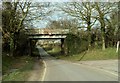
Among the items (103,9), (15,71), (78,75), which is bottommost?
(15,71)

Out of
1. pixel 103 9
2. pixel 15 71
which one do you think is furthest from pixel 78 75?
pixel 103 9

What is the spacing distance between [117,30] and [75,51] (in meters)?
13.8

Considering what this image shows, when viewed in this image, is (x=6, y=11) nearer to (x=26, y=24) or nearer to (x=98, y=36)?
(x=26, y=24)

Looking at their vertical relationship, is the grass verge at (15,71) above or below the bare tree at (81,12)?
below

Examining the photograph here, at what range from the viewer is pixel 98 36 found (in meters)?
56.3

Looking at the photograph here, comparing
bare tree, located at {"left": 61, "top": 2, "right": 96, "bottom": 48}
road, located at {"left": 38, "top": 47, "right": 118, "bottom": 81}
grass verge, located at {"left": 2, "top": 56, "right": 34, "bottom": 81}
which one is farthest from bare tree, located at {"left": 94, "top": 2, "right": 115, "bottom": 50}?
road, located at {"left": 38, "top": 47, "right": 118, "bottom": 81}

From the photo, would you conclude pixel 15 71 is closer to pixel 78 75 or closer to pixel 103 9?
pixel 78 75

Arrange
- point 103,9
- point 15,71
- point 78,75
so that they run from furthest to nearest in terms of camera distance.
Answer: point 103,9
point 15,71
point 78,75

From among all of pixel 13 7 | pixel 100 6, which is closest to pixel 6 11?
pixel 13 7

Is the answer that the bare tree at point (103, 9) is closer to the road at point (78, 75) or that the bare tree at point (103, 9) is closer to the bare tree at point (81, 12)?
the bare tree at point (81, 12)

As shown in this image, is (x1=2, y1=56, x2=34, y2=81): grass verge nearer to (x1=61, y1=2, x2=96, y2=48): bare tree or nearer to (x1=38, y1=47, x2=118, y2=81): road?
(x1=38, y1=47, x2=118, y2=81): road

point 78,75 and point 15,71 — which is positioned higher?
point 78,75

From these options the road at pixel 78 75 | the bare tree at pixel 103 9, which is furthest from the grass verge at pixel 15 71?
the bare tree at pixel 103 9

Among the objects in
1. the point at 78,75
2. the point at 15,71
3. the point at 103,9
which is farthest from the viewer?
the point at 103,9
